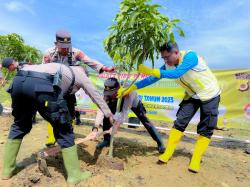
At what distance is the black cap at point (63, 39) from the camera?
4.20 meters

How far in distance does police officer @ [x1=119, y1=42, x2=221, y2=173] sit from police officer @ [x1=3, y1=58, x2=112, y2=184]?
0.92 meters

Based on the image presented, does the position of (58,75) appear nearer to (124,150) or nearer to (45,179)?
(45,179)

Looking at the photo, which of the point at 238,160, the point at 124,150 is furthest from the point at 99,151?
the point at 238,160

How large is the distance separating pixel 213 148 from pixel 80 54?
348cm

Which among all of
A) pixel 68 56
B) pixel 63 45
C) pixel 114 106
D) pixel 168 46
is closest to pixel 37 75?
pixel 63 45

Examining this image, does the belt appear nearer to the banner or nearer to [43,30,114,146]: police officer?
[43,30,114,146]: police officer

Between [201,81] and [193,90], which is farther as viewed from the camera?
[193,90]

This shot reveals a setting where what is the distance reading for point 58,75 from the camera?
3529 mm

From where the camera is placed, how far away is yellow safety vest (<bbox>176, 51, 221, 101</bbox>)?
4262 mm

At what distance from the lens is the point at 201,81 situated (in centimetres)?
429

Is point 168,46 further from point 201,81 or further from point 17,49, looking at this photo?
point 17,49

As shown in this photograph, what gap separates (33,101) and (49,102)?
21 centimetres

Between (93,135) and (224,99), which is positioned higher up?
(224,99)

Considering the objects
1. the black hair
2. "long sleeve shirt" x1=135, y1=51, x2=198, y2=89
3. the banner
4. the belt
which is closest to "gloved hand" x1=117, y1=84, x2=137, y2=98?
"long sleeve shirt" x1=135, y1=51, x2=198, y2=89
